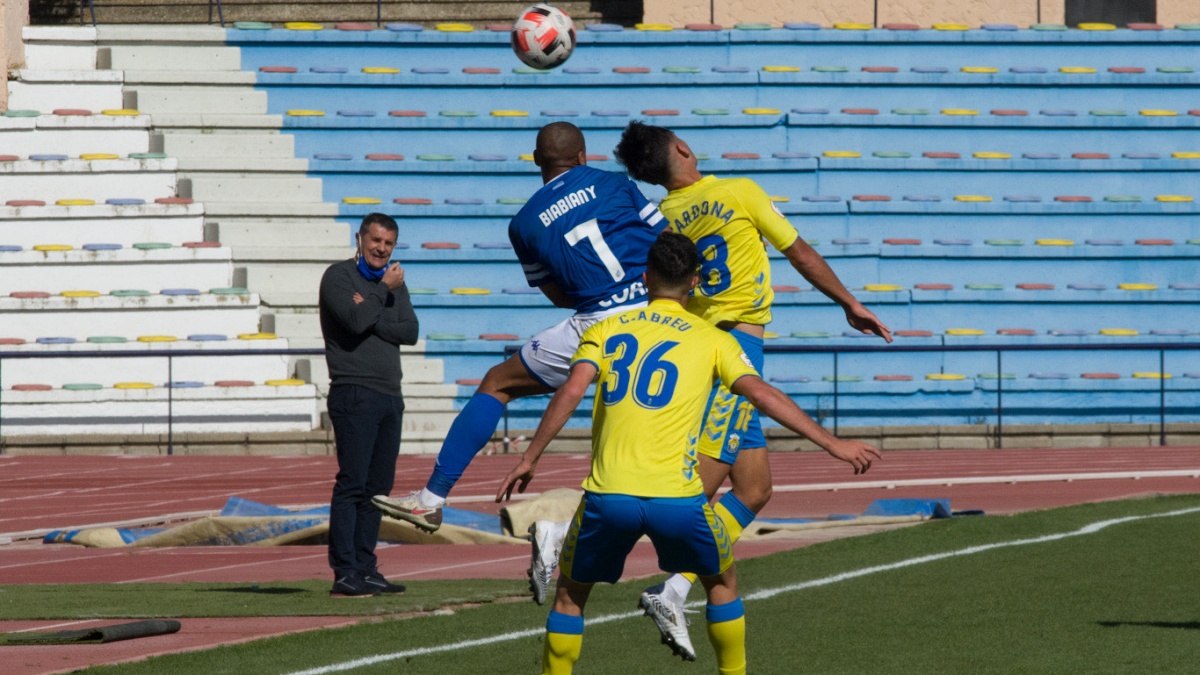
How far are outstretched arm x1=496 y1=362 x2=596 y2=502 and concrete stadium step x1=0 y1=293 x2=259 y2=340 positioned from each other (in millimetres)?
15971

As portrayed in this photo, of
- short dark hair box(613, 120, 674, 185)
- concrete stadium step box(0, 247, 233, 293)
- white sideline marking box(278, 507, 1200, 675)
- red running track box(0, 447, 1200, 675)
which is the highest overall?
short dark hair box(613, 120, 674, 185)

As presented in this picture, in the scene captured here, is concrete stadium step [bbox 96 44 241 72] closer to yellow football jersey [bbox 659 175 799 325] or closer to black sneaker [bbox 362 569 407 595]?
black sneaker [bbox 362 569 407 595]

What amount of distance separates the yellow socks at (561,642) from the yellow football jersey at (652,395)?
45cm

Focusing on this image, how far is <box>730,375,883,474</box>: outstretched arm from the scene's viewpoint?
200 inches

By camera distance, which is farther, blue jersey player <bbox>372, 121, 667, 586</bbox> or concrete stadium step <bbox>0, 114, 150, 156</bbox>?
concrete stadium step <bbox>0, 114, 150, 156</bbox>

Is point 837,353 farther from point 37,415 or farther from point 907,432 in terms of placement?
point 37,415

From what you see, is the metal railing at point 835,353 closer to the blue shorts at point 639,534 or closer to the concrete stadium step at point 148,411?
the concrete stadium step at point 148,411

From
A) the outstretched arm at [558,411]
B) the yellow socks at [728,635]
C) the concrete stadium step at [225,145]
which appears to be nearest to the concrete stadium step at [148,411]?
the concrete stadium step at [225,145]

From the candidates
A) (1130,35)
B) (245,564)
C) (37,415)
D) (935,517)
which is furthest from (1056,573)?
(1130,35)

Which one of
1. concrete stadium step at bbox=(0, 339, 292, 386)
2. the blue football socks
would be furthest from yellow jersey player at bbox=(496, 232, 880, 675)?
concrete stadium step at bbox=(0, 339, 292, 386)

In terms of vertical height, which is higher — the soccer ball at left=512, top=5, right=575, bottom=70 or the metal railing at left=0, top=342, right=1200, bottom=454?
the soccer ball at left=512, top=5, right=575, bottom=70

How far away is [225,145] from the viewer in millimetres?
22766

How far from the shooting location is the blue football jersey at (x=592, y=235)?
709 cm

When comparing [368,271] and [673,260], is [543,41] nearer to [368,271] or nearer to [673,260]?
[368,271]
